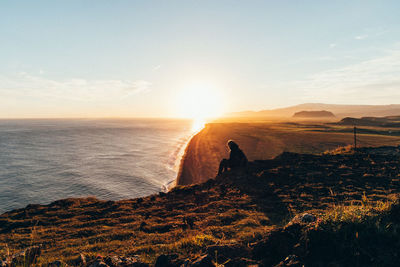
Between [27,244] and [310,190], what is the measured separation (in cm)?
1410

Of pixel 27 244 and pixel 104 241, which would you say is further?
pixel 27 244

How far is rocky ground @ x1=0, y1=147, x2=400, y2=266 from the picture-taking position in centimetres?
377

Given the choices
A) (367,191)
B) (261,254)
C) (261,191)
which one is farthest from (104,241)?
(367,191)

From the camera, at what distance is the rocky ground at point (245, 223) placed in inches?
148

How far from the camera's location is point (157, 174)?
94.7 ft

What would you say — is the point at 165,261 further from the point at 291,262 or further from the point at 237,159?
the point at 237,159

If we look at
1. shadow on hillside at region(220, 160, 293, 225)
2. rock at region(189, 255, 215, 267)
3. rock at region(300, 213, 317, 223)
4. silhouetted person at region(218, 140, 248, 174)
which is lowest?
shadow on hillside at region(220, 160, 293, 225)

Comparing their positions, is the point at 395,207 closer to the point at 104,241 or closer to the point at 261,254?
the point at 261,254

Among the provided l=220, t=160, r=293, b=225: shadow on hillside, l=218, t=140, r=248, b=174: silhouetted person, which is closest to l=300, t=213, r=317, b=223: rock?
l=220, t=160, r=293, b=225: shadow on hillside

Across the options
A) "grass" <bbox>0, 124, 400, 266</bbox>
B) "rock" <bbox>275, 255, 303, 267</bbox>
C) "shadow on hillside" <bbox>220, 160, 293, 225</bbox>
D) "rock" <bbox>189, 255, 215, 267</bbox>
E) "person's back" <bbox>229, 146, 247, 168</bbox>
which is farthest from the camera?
"person's back" <bbox>229, 146, 247, 168</bbox>

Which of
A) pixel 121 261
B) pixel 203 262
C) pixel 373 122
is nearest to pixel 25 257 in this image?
pixel 121 261

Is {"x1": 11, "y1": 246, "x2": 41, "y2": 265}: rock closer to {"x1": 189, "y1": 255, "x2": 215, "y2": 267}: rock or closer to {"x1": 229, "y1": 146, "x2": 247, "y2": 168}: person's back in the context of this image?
{"x1": 189, "y1": 255, "x2": 215, "y2": 267}: rock

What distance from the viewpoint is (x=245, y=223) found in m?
7.26

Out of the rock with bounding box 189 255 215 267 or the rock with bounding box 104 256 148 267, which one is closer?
the rock with bounding box 189 255 215 267
